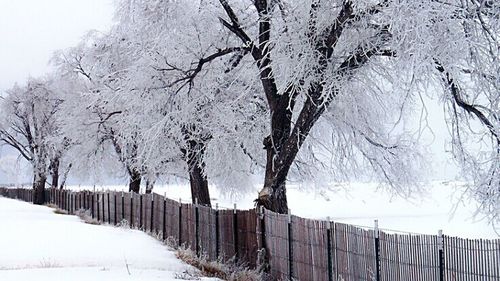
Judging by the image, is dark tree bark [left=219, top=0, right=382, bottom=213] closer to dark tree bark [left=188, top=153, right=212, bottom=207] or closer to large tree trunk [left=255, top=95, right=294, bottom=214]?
large tree trunk [left=255, top=95, right=294, bottom=214]

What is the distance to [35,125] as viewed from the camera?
48594 millimetres

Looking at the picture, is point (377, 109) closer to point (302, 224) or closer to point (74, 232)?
point (302, 224)

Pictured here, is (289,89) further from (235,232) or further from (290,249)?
(290,249)

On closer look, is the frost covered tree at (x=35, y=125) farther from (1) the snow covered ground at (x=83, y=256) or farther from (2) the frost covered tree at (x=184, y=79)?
(2) the frost covered tree at (x=184, y=79)

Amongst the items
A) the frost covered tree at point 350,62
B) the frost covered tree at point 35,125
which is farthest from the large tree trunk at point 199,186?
the frost covered tree at point 35,125

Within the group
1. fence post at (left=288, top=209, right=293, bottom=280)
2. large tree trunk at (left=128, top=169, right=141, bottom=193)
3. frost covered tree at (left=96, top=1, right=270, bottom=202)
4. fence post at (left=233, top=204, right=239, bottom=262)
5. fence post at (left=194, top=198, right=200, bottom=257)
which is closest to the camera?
fence post at (left=288, top=209, right=293, bottom=280)

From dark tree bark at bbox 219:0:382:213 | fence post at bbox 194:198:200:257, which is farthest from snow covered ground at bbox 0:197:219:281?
dark tree bark at bbox 219:0:382:213

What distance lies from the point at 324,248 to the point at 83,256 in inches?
284

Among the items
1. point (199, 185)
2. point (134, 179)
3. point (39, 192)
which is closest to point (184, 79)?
point (199, 185)

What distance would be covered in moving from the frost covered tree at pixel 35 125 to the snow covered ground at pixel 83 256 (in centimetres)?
2466

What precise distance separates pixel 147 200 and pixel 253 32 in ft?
A: 32.0

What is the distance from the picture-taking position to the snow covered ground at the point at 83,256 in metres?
11.8

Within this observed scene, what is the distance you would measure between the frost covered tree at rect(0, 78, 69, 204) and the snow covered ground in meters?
24.7

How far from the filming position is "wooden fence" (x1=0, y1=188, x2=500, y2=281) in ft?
23.9
